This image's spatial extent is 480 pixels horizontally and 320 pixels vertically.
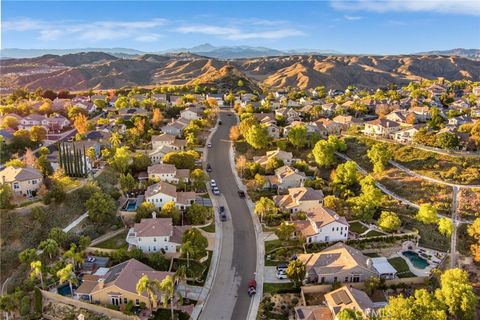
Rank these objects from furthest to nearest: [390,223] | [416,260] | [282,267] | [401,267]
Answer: [390,223]
[416,260]
[401,267]
[282,267]

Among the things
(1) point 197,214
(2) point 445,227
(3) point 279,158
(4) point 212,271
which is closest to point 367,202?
(2) point 445,227

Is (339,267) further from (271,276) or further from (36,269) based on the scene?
(36,269)

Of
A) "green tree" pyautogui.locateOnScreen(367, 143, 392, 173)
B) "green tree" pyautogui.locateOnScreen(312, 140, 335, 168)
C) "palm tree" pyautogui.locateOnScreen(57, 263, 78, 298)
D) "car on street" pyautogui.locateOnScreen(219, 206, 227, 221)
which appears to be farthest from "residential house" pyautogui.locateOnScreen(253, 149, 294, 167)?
"palm tree" pyautogui.locateOnScreen(57, 263, 78, 298)

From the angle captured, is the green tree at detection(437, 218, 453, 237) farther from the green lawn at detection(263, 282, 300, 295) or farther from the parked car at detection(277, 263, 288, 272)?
the green lawn at detection(263, 282, 300, 295)

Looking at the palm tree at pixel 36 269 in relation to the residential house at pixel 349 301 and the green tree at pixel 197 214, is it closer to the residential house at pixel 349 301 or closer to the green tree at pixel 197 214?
the green tree at pixel 197 214

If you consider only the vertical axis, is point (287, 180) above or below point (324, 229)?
above

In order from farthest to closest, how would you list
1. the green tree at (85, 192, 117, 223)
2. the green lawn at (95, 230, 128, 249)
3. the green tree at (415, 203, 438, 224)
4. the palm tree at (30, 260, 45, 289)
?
the green tree at (415, 203, 438, 224) < the green tree at (85, 192, 117, 223) < the green lawn at (95, 230, 128, 249) < the palm tree at (30, 260, 45, 289)
